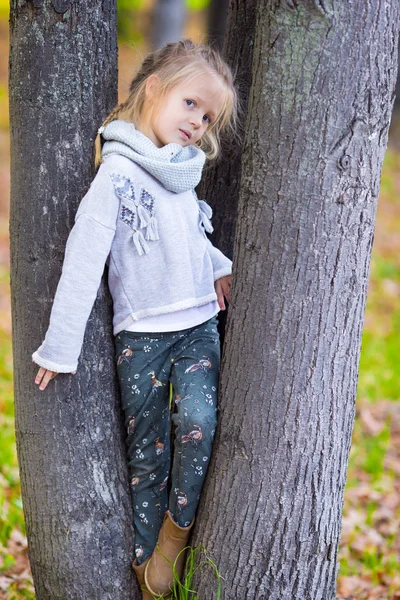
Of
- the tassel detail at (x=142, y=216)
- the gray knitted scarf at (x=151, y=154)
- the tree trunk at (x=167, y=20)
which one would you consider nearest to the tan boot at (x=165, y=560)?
the tassel detail at (x=142, y=216)

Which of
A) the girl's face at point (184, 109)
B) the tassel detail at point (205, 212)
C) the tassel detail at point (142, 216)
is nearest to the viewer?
the tassel detail at point (142, 216)

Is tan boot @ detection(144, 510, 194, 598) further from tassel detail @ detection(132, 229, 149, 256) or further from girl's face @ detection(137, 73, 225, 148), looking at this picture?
girl's face @ detection(137, 73, 225, 148)

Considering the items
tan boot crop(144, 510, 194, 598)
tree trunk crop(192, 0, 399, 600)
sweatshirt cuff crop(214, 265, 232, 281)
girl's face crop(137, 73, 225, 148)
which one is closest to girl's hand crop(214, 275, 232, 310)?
sweatshirt cuff crop(214, 265, 232, 281)

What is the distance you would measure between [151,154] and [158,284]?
472 mm

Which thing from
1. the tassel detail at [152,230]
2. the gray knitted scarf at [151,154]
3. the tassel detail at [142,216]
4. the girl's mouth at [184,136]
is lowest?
the tassel detail at [152,230]

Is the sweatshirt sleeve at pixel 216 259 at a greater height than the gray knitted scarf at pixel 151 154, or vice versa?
the gray knitted scarf at pixel 151 154

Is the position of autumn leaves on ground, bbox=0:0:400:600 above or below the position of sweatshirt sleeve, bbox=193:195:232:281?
below

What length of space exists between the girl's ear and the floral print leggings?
898 mm

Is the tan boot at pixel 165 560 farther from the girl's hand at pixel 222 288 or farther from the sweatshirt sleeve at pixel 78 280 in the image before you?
the girl's hand at pixel 222 288

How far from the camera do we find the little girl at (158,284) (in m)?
2.33

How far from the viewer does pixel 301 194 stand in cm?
214

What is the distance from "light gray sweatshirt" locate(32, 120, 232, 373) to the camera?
2.29 meters

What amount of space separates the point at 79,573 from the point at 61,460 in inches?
17.4

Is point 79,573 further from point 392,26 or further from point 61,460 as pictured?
point 392,26
